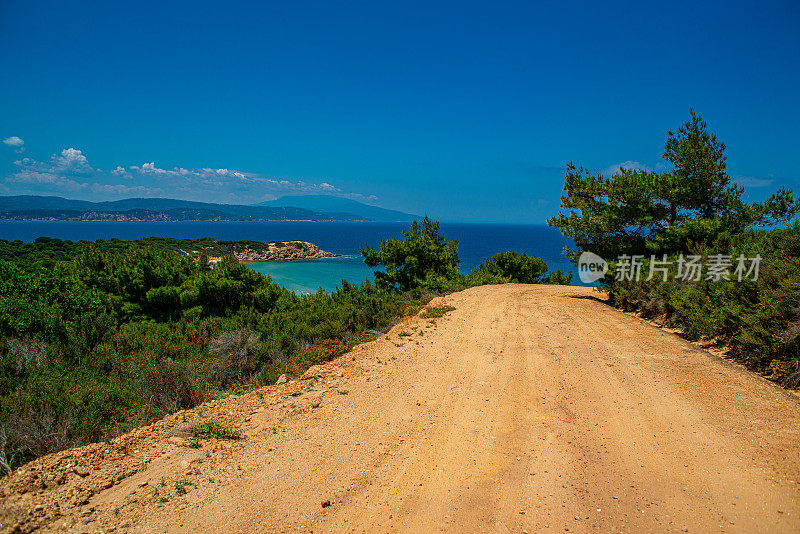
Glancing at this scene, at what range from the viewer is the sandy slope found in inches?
140

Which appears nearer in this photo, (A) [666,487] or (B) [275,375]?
(A) [666,487]

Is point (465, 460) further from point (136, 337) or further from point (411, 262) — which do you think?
point (411, 262)

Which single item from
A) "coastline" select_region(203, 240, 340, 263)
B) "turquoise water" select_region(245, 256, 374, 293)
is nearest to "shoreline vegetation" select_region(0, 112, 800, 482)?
"turquoise water" select_region(245, 256, 374, 293)

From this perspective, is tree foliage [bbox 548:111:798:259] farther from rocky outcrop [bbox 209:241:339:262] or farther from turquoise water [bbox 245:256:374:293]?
rocky outcrop [bbox 209:241:339:262]

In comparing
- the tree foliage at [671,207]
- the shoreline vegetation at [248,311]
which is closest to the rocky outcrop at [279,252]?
the shoreline vegetation at [248,311]

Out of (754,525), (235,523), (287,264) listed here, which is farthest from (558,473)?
(287,264)

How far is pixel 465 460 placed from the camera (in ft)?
14.7

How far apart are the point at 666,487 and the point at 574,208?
13.3 metres

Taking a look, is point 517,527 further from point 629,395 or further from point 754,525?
point 629,395

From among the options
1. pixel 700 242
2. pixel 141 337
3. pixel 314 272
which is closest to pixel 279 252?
pixel 314 272

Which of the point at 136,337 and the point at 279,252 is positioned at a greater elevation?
the point at 136,337

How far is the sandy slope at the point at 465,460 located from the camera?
3.56 m

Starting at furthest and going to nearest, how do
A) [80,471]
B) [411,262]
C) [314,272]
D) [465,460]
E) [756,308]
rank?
[314,272] → [411,262] → [756,308] → [465,460] → [80,471]

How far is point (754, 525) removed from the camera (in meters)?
3.36
